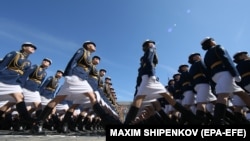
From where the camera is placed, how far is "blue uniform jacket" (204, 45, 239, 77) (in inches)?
230

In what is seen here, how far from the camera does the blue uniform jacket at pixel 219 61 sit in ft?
19.1

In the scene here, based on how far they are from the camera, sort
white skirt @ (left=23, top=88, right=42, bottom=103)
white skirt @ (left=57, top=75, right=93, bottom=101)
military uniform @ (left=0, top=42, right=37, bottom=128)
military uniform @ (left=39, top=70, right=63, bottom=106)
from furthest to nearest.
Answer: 1. military uniform @ (left=39, top=70, right=63, bottom=106)
2. white skirt @ (left=23, top=88, right=42, bottom=103)
3. military uniform @ (left=0, top=42, right=37, bottom=128)
4. white skirt @ (left=57, top=75, right=93, bottom=101)

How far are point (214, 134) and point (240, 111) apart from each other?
536 cm

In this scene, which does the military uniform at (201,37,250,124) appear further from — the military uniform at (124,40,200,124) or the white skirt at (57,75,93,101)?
the white skirt at (57,75,93,101)

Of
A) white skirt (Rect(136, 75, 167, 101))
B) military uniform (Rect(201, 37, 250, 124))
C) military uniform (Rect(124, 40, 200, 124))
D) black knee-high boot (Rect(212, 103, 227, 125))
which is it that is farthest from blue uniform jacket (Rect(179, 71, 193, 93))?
black knee-high boot (Rect(212, 103, 227, 125))

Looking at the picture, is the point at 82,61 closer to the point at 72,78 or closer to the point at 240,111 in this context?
the point at 72,78

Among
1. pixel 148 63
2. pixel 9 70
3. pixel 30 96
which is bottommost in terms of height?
pixel 30 96

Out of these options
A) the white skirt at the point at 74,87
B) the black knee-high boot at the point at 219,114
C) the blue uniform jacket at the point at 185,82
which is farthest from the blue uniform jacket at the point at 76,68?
the blue uniform jacket at the point at 185,82

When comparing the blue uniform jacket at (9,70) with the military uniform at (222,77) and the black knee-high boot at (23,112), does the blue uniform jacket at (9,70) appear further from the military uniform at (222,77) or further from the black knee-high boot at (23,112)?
the military uniform at (222,77)

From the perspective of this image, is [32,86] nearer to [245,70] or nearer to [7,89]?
[7,89]

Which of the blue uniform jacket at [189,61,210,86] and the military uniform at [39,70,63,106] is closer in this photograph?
the blue uniform jacket at [189,61,210,86]

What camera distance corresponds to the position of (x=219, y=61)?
612cm

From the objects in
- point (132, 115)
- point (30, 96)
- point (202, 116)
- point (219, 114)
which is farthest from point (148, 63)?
point (30, 96)

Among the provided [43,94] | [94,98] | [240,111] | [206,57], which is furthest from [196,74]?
[43,94]
